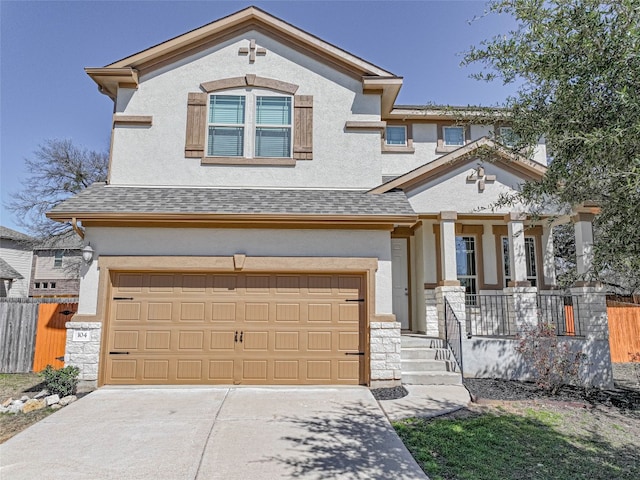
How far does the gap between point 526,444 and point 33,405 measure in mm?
7686

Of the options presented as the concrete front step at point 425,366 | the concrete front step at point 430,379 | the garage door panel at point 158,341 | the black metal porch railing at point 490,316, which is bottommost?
the concrete front step at point 430,379

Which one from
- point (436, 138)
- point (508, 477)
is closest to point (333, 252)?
point (508, 477)

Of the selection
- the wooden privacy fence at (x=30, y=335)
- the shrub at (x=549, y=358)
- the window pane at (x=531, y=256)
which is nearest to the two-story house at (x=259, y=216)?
the shrub at (x=549, y=358)

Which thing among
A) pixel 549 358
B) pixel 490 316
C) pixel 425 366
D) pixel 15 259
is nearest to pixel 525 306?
pixel 490 316

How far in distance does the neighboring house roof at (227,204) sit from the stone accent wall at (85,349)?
2092 millimetres

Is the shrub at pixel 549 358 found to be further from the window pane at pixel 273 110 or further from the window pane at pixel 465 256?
the window pane at pixel 273 110

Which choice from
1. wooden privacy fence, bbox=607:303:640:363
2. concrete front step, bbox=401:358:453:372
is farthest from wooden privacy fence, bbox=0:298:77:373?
wooden privacy fence, bbox=607:303:640:363

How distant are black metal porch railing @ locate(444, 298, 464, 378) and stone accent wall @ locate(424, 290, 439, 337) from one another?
91 centimetres

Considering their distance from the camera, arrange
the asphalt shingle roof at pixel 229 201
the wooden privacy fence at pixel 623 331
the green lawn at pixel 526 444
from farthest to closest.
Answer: the wooden privacy fence at pixel 623 331 < the asphalt shingle roof at pixel 229 201 < the green lawn at pixel 526 444

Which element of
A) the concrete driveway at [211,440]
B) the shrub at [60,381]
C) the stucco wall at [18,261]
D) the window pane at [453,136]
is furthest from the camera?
the stucco wall at [18,261]

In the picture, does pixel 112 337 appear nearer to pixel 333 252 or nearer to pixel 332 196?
pixel 333 252

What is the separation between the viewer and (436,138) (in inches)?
544

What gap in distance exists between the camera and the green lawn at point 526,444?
186 inches

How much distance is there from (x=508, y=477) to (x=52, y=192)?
24.9 meters
